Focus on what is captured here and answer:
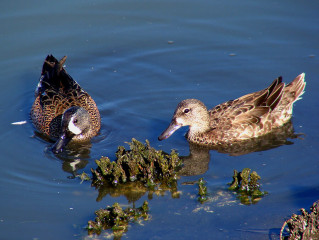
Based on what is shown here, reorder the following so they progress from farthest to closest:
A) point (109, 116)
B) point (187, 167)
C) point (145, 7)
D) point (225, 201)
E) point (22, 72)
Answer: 1. point (145, 7)
2. point (22, 72)
3. point (109, 116)
4. point (187, 167)
5. point (225, 201)

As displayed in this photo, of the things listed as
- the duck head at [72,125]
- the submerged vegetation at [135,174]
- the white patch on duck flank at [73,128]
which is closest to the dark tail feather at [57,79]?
the duck head at [72,125]

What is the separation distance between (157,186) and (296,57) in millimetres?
5096

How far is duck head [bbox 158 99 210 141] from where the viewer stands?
919 centimetres

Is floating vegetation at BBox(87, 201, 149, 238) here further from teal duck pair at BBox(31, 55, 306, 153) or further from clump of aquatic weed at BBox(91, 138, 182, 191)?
teal duck pair at BBox(31, 55, 306, 153)

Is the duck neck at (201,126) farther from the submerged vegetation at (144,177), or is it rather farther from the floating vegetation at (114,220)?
the floating vegetation at (114,220)

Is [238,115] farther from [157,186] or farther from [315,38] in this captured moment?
[315,38]

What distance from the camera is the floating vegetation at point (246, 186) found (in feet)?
24.7

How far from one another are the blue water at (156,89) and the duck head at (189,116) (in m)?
0.36

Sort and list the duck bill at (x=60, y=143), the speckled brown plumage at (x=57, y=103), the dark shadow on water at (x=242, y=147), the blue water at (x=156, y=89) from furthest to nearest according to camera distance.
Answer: the speckled brown plumage at (x=57, y=103) < the duck bill at (x=60, y=143) < the dark shadow on water at (x=242, y=147) < the blue water at (x=156, y=89)

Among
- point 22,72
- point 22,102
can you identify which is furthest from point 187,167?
point 22,72

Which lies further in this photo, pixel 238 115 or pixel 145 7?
pixel 145 7

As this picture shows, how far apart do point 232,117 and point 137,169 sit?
2.30 meters

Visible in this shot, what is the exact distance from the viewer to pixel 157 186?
26.1ft

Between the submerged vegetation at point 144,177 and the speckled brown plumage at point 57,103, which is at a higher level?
the speckled brown plumage at point 57,103
